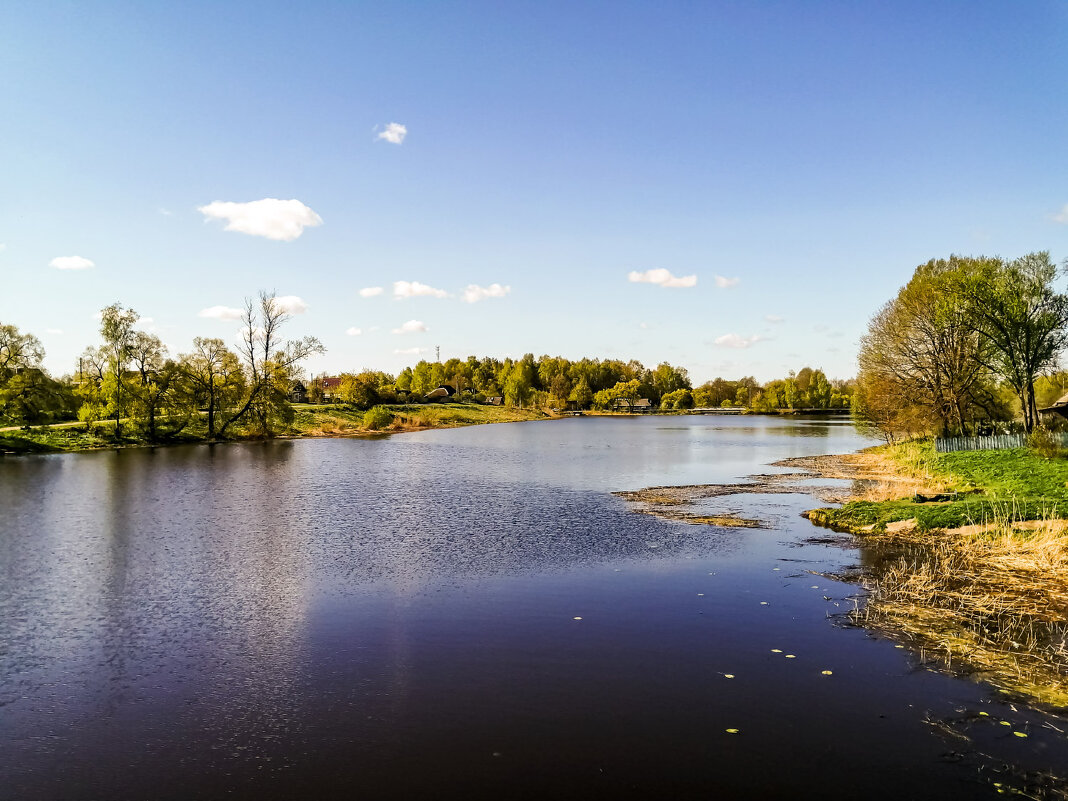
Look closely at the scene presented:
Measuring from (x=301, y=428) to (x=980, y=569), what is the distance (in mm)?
91146

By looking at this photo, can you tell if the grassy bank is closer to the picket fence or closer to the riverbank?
the riverbank

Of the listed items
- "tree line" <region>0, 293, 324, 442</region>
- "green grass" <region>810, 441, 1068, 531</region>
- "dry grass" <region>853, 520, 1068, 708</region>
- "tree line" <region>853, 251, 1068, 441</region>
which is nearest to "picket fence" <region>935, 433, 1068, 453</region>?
"tree line" <region>853, 251, 1068, 441</region>

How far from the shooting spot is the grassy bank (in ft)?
218

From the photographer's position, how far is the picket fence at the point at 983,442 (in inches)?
1825

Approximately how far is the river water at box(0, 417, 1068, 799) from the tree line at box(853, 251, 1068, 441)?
106ft

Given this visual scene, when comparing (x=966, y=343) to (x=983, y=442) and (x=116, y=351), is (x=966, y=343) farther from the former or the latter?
(x=116, y=351)

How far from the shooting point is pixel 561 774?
33.9 feet

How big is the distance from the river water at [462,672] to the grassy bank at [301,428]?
1740 inches

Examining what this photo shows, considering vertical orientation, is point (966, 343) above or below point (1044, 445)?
above

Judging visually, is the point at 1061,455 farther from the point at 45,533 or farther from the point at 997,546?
the point at 45,533

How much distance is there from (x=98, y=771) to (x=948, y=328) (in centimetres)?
6055

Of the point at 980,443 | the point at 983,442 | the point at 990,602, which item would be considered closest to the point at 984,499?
the point at 990,602

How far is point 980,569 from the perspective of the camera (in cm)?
2136

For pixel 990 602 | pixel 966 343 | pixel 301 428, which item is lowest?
pixel 990 602
